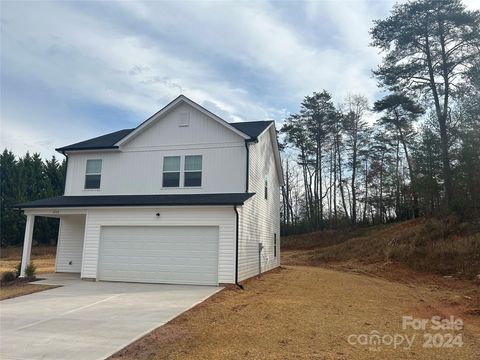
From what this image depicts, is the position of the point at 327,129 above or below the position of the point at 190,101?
above

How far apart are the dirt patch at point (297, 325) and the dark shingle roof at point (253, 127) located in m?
6.69

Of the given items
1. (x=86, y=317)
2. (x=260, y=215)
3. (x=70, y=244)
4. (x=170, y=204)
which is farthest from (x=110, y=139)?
(x=86, y=317)

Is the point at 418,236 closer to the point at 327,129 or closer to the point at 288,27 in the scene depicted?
the point at 288,27

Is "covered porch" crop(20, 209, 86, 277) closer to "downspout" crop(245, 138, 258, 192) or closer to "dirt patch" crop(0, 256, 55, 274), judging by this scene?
"dirt patch" crop(0, 256, 55, 274)

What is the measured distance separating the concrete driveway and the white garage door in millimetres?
635

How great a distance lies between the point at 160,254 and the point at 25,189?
28.6 meters

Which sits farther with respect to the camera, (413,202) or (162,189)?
(413,202)

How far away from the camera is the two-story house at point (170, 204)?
13.3 metres

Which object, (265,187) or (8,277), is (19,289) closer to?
(8,277)

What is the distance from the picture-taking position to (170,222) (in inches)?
539

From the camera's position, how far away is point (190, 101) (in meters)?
15.9

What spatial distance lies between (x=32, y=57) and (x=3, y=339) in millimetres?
11418

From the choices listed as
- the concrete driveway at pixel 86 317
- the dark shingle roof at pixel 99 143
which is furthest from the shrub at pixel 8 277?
the dark shingle roof at pixel 99 143

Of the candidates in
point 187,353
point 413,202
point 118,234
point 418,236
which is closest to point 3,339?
point 187,353
